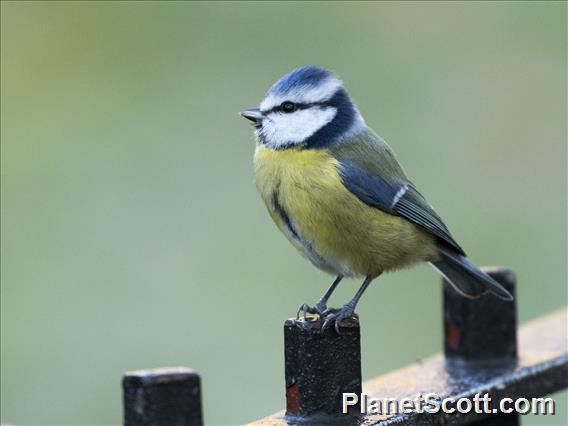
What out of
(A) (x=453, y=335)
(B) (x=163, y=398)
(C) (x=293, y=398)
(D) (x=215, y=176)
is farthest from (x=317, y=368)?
(D) (x=215, y=176)

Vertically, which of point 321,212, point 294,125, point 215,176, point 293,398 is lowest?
point 293,398

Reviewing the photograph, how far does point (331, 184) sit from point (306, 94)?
0.71 feet

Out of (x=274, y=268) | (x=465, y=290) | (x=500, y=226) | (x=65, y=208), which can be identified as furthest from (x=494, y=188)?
(x=465, y=290)

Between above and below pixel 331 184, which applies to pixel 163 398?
below

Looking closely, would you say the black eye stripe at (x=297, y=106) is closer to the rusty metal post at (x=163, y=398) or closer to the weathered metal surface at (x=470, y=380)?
the weathered metal surface at (x=470, y=380)

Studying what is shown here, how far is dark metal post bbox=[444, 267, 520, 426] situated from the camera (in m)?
2.28

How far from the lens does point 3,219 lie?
5039 millimetres

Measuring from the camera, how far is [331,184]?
95.0 inches

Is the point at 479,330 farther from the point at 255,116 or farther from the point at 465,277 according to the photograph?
the point at 255,116

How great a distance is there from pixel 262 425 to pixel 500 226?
11.1ft

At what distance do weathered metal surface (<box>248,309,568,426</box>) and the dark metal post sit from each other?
0.03m

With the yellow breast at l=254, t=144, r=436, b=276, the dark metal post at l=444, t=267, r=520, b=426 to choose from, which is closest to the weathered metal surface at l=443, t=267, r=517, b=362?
the dark metal post at l=444, t=267, r=520, b=426

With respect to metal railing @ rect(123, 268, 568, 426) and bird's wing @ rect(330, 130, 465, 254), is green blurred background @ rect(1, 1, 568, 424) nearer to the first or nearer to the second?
bird's wing @ rect(330, 130, 465, 254)

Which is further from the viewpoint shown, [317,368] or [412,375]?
[412,375]
